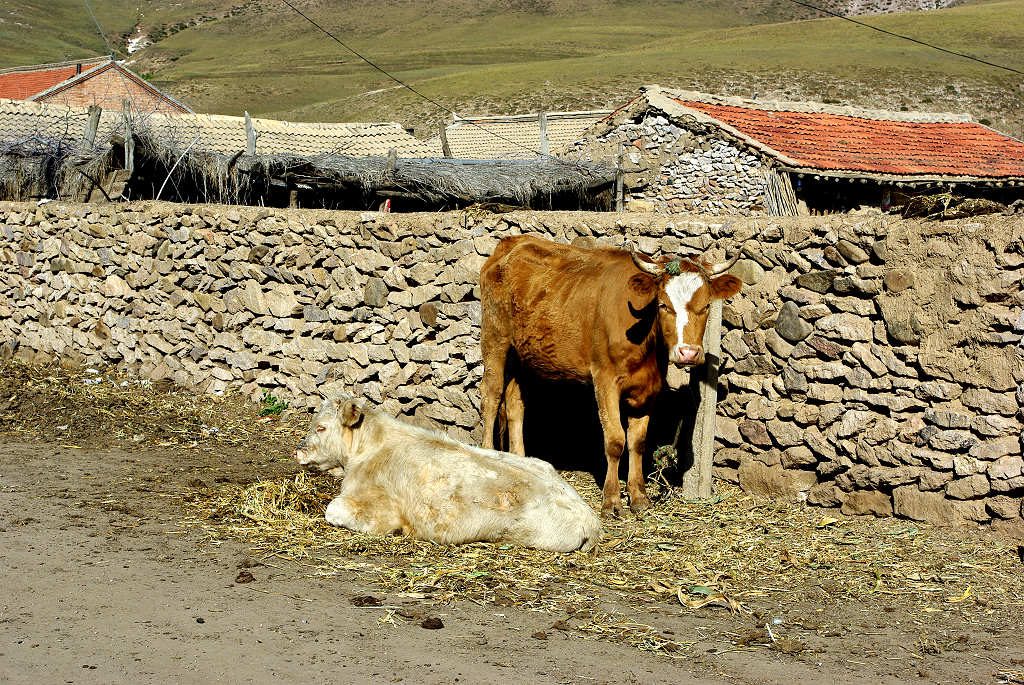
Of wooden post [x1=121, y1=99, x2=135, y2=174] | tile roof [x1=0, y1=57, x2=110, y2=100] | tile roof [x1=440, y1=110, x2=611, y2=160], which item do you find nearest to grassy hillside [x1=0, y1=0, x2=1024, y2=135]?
tile roof [x1=0, y1=57, x2=110, y2=100]

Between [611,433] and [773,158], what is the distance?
11324mm

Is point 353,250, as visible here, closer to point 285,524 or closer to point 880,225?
point 285,524

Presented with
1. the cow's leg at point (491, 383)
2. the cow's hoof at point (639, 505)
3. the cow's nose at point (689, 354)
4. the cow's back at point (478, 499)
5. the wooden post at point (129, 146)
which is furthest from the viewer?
the wooden post at point (129, 146)

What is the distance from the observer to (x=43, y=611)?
5.12 meters

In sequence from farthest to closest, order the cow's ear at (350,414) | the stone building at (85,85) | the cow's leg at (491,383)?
the stone building at (85,85)
the cow's leg at (491,383)
the cow's ear at (350,414)

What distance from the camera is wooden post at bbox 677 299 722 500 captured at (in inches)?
293

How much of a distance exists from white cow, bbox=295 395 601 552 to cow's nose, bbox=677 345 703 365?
1050 millimetres

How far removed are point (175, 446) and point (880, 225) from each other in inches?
241

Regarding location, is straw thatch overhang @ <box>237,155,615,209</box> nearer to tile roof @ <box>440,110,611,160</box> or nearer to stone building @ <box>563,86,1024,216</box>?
→ stone building @ <box>563,86,1024,216</box>

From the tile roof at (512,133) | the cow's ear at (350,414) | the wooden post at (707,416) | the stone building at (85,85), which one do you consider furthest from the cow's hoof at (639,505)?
the stone building at (85,85)

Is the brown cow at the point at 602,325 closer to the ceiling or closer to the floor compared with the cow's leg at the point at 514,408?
closer to the ceiling

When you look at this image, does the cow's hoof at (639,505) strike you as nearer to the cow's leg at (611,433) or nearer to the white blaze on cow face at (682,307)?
the cow's leg at (611,433)

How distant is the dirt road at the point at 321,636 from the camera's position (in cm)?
451

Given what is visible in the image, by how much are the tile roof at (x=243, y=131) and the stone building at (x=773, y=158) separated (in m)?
3.67
